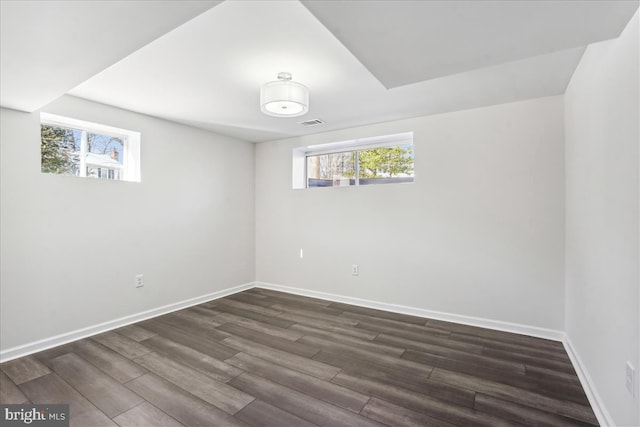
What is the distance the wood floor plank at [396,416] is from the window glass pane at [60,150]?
3404mm

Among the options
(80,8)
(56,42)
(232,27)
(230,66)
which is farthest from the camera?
(230,66)

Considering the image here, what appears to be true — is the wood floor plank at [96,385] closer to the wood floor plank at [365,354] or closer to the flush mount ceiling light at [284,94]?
the wood floor plank at [365,354]

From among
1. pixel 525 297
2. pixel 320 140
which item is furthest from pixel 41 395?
pixel 525 297

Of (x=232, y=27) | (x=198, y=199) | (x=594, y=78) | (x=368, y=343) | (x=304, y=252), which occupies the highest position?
(x=232, y=27)

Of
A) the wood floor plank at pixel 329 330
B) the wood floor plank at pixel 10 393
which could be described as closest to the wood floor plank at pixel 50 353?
the wood floor plank at pixel 10 393

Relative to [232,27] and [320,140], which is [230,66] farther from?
[320,140]

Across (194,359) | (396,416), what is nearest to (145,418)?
(194,359)

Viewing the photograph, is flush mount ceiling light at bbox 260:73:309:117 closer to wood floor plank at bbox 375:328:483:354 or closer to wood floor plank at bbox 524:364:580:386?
wood floor plank at bbox 375:328:483:354

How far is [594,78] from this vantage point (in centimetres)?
197

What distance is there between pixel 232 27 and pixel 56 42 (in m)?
0.89

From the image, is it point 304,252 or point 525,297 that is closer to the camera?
point 525,297

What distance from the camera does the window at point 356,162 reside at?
3883mm

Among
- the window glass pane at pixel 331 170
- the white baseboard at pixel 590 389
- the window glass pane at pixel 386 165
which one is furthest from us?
the window glass pane at pixel 331 170

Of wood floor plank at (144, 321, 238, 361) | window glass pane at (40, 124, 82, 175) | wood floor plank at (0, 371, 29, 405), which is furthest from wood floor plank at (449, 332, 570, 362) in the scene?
window glass pane at (40, 124, 82, 175)
